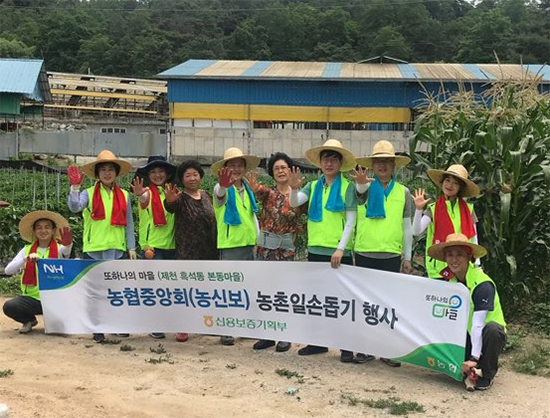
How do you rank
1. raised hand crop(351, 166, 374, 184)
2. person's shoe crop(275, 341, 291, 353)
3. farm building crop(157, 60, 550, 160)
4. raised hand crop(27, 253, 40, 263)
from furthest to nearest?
farm building crop(157, 60, 550, 160) < raised hand crop(27, 253, 40, 263) < person's shoe crop(275, 341, 291, 353) < raised hand crop(351, 166, 374, 184)

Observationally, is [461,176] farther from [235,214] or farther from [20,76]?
[20,76]

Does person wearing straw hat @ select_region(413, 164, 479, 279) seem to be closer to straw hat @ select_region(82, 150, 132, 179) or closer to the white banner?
the white banner

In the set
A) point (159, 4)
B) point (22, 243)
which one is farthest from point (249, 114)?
point (159, 4)

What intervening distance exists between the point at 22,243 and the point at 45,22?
215 feet

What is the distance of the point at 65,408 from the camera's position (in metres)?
3.96

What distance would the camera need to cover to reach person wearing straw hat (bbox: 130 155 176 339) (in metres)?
5.69

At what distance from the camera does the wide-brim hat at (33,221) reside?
226 inches

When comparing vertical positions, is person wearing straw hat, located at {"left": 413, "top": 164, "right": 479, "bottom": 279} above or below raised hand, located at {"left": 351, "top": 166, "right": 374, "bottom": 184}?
below

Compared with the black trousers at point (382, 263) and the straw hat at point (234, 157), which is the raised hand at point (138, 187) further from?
the black trousers at point (382, 263)

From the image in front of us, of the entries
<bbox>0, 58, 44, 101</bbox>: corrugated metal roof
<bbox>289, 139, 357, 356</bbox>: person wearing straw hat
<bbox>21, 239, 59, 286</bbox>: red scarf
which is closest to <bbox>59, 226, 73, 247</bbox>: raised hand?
<bbox>21, 239, 59, 286</bbox>: red scarf

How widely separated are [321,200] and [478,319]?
5.10 ft

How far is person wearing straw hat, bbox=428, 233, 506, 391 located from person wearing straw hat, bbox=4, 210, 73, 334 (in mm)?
3528

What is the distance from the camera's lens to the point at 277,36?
67188 millimetres

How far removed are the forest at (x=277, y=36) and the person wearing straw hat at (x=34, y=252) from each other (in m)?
Answer: 52.9
